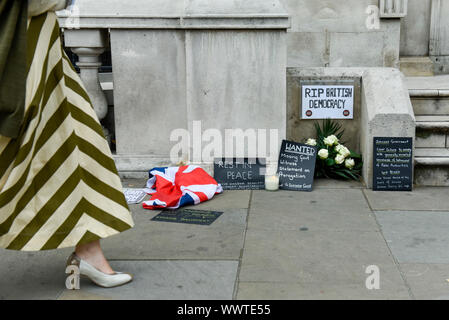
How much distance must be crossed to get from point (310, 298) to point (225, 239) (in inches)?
44.9

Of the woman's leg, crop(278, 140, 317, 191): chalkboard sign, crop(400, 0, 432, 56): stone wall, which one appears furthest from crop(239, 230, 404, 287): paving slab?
crop(400, 0, 432, 56): stone wall

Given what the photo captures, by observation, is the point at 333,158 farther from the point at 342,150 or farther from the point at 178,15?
the point at 178,15

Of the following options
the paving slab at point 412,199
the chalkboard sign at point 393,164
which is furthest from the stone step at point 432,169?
the chalkboard sign at point 393,164

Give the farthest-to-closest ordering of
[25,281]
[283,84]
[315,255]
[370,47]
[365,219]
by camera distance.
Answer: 1. [370,47]
2. [283,84]
3. [365,219]
4. [315,255]
5. [25,281]

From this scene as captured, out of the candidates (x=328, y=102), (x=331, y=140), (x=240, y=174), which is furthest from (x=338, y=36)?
(x=240, y=174)

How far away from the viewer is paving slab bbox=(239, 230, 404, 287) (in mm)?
3756

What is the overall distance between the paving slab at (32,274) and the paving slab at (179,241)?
0.37 metres

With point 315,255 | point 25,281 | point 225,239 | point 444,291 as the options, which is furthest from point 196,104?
point 444,291

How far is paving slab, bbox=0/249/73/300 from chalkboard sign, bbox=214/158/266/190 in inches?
80.4

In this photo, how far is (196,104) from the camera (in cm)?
592

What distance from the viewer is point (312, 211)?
514 cm

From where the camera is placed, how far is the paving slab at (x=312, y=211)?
4762 millimetres

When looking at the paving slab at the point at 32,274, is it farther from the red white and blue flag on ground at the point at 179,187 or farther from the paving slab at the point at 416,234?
the paving slab at the point at 416,234

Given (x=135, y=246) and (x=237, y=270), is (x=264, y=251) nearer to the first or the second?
(x=237, y=270)
